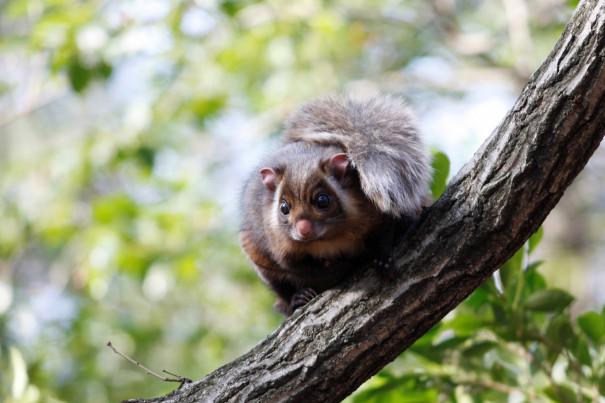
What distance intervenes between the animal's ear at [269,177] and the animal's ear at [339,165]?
13.1 inches

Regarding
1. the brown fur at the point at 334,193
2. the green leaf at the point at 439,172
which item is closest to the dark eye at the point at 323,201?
the brown fur at the point at 334,193

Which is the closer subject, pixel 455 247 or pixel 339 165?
pixel 455 247

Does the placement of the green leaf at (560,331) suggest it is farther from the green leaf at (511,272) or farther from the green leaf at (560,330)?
the green leaf at (511,272)

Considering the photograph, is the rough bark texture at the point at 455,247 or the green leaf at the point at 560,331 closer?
the rough bark texture at the point at 455,247

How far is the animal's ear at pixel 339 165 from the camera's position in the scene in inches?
122

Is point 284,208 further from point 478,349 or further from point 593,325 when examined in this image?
point 593,325

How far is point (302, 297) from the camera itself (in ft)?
11.0

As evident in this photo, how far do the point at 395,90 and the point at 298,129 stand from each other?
5119mm

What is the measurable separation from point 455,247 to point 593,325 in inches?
43.7

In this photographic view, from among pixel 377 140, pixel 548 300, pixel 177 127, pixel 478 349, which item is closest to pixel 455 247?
pixel 377 140

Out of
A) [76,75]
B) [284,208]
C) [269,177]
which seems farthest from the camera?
[76,75]

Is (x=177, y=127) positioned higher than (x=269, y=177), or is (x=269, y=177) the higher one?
(x=269, y=177)

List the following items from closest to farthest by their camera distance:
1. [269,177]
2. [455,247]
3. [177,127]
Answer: [455,247], [269,177], [177,127]

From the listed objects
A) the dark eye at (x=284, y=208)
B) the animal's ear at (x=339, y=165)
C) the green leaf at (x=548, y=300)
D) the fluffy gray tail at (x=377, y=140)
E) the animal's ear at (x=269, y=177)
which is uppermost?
the fluffy gray tail at (x=377, y=140)
